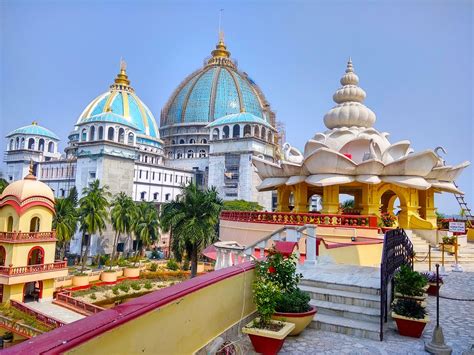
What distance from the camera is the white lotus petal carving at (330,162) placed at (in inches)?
722

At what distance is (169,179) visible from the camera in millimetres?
65875

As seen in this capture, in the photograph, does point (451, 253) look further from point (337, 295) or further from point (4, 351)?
point (4, 351)

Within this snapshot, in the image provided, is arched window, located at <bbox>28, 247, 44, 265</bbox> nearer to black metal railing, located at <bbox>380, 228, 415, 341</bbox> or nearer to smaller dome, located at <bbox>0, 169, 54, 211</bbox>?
smaller dome, located at <bbox>0, 169, 54, 211</bbox>

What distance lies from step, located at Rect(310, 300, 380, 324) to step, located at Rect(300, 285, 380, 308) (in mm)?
94

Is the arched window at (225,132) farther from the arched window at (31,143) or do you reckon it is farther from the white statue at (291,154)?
the white statue at (291,154)

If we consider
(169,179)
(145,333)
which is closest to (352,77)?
(145,333)

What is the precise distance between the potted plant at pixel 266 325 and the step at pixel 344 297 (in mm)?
1801

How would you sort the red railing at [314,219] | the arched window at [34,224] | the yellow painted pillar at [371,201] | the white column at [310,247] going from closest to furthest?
the white column at [310,247] → the red railing at [314,219] → the yellow painted pillar at [371,201] → the arched window at [34,224]

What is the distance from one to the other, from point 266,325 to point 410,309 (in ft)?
9.00

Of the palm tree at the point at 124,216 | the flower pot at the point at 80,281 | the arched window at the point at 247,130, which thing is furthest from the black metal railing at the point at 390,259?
the arched window at the point at 247,130

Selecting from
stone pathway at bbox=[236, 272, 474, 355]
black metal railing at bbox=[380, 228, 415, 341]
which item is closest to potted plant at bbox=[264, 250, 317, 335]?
stone pathway at bbox=[236, 272, 474, 355]

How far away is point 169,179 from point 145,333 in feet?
206

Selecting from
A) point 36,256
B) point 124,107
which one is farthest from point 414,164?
point 124,107

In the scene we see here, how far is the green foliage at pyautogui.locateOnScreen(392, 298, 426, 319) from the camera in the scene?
6.44 m
